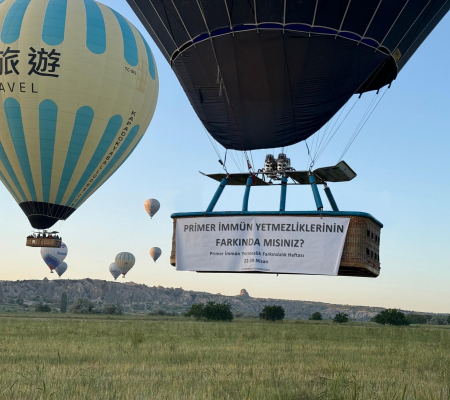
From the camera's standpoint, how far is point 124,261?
338 feet

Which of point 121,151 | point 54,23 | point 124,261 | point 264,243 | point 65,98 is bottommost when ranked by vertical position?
point 264,243

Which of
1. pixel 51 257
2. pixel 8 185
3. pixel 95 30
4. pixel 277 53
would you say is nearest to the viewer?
pixel 277 53

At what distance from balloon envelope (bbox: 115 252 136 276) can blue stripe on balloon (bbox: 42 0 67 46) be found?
74122mm

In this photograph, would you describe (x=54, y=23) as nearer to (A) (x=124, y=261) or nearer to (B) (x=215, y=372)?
(B) (x=215, y=372)

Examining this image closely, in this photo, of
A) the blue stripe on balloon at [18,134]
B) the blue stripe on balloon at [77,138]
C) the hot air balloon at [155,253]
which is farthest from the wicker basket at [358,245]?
the hot air balloon at [155,253]

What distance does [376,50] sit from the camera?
1600 centimetres

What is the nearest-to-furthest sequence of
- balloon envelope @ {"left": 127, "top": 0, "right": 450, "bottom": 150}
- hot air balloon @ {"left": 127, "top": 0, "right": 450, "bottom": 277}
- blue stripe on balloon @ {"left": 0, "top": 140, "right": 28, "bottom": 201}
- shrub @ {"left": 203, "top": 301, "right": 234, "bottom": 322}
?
hot air balloon @ {"left": 127, "top": 0, "right": 450, "bottom": 277}, balloon envelope @ {"left": 127, "top": 0, "right": 450, "bottom": 150}, blue stripe on balloon @ {"left": 0, "top": 140, "right": 28, "bottom": 201}, shrub @ {"left": 203, "top": 301, "right": 234, "bottom": 322}

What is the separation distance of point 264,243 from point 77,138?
69.1 feet

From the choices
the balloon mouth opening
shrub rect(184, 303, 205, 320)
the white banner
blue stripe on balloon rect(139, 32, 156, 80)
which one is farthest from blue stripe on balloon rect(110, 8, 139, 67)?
shrub rect(184, 303, 205, 320)

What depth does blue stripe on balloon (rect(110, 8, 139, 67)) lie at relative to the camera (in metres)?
32.9

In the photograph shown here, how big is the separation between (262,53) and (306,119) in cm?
220

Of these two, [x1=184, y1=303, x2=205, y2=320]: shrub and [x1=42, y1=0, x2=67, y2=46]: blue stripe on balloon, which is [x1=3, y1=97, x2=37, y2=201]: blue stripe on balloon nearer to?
[x1=42, y1=0, x2=67, y2=46]: blue stripe on balloon

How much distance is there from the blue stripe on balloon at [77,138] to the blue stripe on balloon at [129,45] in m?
3.64

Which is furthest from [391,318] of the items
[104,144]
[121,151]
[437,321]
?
[104,144]
